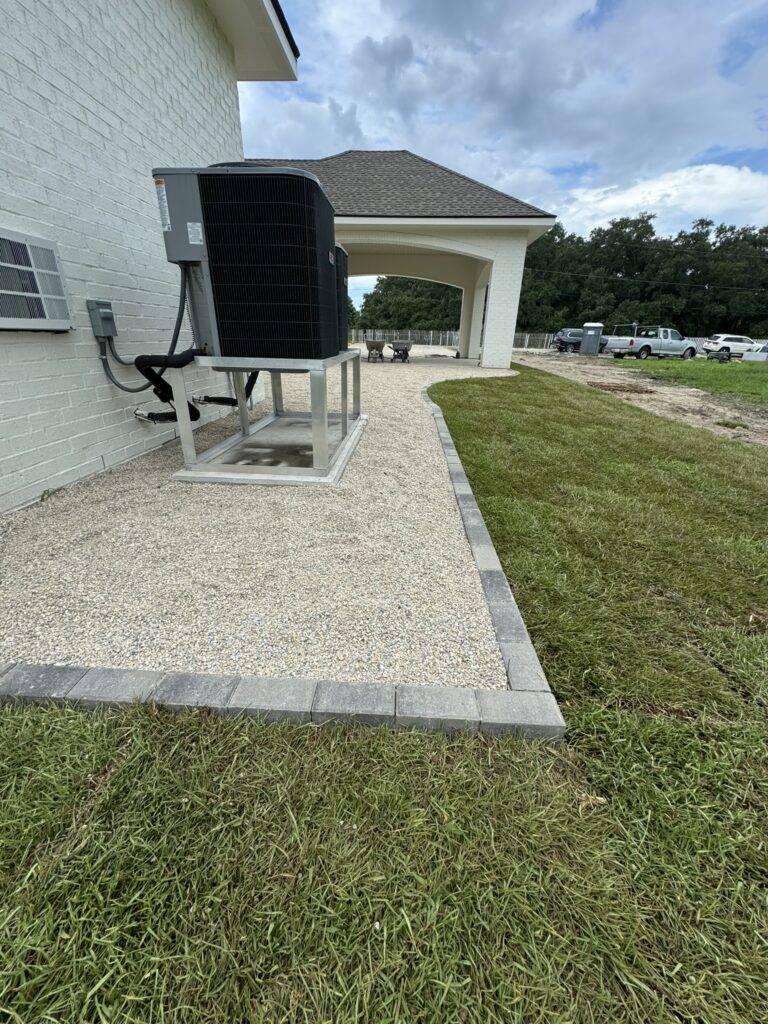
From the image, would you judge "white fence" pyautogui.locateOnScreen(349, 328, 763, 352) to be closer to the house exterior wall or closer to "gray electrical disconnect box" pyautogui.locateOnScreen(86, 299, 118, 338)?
the house exterior wall

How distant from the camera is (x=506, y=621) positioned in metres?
1.96

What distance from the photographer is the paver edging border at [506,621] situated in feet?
5.17

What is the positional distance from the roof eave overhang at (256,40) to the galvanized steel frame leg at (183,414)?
4.92 metres

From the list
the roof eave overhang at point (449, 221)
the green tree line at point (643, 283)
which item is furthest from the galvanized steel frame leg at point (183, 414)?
the green tree line at point (643, 283)

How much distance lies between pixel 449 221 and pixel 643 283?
46372 millimetres

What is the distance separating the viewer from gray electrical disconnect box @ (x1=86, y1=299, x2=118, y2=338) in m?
3.40

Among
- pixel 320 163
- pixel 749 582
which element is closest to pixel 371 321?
pixel 320 163

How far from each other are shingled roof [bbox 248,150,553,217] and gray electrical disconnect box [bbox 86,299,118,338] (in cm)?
1010

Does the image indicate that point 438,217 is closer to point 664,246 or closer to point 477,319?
→ point 477,319

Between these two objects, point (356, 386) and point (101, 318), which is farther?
point (356, 386)

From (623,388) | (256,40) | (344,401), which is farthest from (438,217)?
(344,401)

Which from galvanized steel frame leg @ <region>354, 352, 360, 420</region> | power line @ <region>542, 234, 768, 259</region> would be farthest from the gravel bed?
power line @ <region>542, 234, 768, 259</region>

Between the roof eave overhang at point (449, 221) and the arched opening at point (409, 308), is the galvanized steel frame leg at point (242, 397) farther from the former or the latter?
the arched opening at point (409, 308)

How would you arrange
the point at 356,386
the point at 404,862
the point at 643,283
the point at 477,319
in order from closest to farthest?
the point at 404,862, the point at 356,386, the point at 477,319, the point at 643,283
